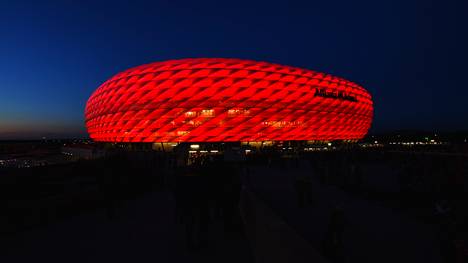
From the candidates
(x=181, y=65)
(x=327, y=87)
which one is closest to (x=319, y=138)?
(x=327, y=87)

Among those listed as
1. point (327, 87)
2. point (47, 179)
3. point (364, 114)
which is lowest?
point (47, 179)

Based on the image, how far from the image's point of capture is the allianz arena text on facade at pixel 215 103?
33.2m

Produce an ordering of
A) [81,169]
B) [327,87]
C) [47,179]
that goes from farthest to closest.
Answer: [327,87] < [81,169] < [47,179]

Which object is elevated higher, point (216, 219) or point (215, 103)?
point (215, 103)

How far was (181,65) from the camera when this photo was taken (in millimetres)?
34625

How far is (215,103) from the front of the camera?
3322cm

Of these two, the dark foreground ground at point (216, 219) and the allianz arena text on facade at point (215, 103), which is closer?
the dark foreground ground at point (216, 219)

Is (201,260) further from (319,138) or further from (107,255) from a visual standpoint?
(319,138)

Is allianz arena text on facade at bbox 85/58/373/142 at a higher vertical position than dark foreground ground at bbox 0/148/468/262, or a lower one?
higher

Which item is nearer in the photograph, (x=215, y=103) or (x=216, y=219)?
(x=216, y=219)

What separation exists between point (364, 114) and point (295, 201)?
44398 millimetres

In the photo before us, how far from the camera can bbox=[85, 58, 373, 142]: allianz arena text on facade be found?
33.2 metres

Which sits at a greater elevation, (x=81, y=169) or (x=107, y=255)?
(x=81, y=169)

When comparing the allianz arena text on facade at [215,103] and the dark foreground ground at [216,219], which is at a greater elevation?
the allianz arena text on facade at [215,103]
